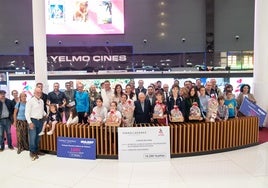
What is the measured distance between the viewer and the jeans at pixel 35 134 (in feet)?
20.7

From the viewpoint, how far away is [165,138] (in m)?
6.00

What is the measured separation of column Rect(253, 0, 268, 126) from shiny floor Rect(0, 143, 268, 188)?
3.09m

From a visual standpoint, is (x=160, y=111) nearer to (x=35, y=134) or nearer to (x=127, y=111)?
(x=127, y=111)

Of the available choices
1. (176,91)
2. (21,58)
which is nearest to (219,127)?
(176,91)

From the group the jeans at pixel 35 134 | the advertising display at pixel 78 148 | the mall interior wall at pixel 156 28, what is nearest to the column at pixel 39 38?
the jeans at pixel 35 134

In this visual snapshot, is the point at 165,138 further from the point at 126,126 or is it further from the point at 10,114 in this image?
the point at 10,114

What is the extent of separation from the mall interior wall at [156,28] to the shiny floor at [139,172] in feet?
37.7

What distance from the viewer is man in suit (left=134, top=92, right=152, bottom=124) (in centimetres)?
632

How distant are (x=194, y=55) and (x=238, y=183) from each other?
9192 millimetres

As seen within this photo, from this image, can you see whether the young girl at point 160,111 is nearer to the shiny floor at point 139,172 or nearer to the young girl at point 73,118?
the shiny floor at point 139,172

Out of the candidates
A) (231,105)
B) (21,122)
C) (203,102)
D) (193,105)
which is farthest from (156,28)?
(21,122)

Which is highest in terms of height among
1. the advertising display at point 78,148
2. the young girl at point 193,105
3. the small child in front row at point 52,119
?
the young girl at point 193,105

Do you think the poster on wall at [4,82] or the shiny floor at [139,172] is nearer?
the shiny floor at [139,172]

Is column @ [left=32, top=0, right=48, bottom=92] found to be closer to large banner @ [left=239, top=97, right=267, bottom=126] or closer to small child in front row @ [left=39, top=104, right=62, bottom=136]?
small child in front row @ [left=39, top=104, right=62, bottom=136]
